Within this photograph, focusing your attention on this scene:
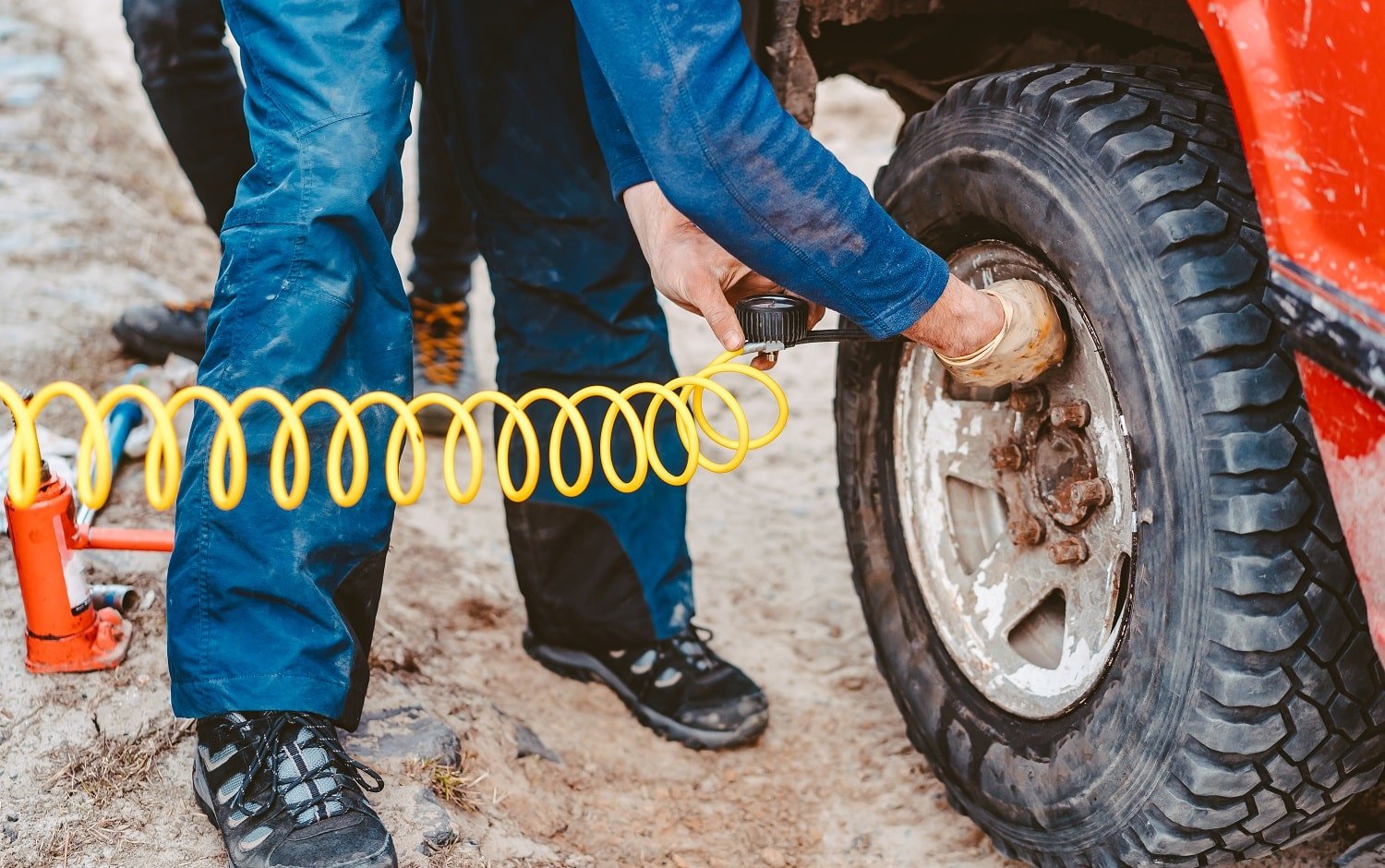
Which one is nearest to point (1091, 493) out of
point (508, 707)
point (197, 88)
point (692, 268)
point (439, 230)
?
point (692, 268)

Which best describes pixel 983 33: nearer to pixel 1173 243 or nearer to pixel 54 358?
pixel 1173 243

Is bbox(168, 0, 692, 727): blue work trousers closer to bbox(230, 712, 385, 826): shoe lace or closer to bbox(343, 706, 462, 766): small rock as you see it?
bbox(230, 712, 385, 826): shoe lace

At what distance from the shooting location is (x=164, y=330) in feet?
10.4

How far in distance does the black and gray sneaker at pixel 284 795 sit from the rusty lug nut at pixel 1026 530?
1.03m

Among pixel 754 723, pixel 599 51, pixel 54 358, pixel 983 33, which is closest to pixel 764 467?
pixel 754 723

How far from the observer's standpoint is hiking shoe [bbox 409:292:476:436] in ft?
11.8

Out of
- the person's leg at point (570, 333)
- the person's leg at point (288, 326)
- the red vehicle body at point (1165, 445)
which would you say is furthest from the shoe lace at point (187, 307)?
the red vehicle body at point (1165, 445)

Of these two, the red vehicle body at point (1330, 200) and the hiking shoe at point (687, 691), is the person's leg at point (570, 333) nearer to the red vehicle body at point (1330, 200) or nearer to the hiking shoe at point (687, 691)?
the hiking shoe at point (687, 691)

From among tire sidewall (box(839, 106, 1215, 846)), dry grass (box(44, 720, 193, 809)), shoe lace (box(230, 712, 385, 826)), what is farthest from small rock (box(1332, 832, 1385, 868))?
dry grass (box(44, 720, 193, 809))

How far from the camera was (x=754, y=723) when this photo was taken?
2.36 m

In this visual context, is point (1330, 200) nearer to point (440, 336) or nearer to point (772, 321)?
point (772, 321)

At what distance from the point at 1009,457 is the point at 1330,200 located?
72 cm

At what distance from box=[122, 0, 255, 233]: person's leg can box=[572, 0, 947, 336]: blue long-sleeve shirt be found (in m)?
1.62

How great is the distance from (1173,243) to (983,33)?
0.98m
